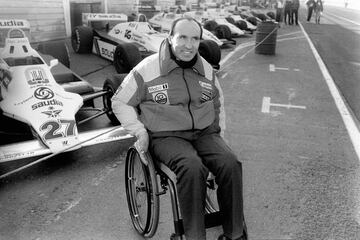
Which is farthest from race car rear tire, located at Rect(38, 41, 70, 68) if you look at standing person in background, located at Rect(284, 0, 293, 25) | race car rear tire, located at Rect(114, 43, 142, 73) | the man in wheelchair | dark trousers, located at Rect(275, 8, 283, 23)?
dark trousers, located at Rect(275, 8, 283, 23)

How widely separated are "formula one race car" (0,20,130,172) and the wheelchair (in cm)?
92

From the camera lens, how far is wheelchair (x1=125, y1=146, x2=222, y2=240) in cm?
236

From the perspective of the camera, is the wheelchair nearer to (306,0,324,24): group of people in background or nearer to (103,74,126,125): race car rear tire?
(103,74,126,125): race car rear tire

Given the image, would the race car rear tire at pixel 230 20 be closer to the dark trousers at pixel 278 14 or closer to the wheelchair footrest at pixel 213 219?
the dark trousers at pixel 278 14

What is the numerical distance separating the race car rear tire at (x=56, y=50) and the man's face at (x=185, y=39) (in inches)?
157

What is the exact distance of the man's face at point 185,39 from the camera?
2678mm

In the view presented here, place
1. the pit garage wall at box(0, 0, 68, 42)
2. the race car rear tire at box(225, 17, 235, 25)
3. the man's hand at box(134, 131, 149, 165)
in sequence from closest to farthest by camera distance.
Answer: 1. the man's hand at box(134, 131, 149, 165)
2. the pit garage wall at box(0, 0, 68, 42)
3. the race car rear tire at box(225, 17, 235, 25)

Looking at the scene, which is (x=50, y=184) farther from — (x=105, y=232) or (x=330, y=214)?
(x=330, y=214)

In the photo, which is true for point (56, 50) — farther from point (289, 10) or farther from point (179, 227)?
point (289, 10)

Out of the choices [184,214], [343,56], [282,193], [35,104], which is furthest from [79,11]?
[184,214]

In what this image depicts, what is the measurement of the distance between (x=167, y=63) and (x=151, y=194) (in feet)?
2.94

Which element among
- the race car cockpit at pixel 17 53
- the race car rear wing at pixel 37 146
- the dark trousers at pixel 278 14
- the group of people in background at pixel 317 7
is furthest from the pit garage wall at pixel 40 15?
the group of people in background at pixel 317 7

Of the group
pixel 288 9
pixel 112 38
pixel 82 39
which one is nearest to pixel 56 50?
pixel 112 38

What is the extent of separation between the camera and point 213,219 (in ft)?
8.03
